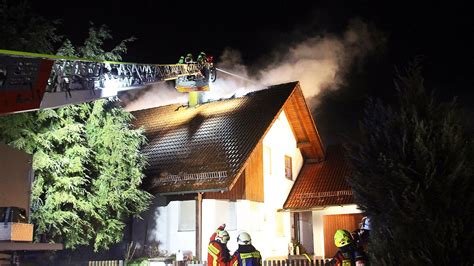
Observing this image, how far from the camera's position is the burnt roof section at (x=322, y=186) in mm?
18700

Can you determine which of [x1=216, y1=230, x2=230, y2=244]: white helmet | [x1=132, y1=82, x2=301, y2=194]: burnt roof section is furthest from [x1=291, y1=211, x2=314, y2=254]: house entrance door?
[x1=216, y1=230, x2=230, y2=244]: white helmet

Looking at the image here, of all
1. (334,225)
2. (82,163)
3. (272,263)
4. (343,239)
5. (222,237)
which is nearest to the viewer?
(343,239)

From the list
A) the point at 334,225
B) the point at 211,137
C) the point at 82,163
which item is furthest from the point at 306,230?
the point at 82,163

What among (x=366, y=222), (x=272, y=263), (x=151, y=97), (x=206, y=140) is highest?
(x=151, y=97)

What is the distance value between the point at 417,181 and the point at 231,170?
11.1 m

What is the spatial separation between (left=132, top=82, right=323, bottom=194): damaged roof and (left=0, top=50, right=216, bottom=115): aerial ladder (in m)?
3.36

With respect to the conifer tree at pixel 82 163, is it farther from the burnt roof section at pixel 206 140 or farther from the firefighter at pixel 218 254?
the firefighter at pixel 218 254

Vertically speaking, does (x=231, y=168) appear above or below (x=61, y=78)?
below

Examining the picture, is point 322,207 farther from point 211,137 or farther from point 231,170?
point 211,137

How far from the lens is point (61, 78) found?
8.63 m

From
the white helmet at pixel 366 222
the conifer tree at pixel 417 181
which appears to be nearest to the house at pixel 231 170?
the white helmet at pixel 366 222

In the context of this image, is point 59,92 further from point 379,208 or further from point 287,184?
point 287,184

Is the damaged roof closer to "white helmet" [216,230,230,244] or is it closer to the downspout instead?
the downspout

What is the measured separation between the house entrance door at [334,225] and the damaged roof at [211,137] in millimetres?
3250
